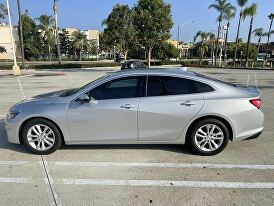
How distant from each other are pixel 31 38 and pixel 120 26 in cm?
3520

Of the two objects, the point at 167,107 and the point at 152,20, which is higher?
the point at 152,20

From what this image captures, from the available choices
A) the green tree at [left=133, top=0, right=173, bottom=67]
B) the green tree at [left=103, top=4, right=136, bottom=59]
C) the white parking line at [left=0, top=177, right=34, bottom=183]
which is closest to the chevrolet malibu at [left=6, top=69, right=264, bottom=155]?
the white parking line at [left=0, top=177, right=34, bottom=183]

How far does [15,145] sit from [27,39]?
225 ft

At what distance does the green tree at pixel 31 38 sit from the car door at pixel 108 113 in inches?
2728

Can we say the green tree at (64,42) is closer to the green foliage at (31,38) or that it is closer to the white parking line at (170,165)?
the green foliage at (31,38)

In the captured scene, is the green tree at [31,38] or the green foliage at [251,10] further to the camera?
the green tree at [31,38]

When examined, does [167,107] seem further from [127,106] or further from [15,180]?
[15,180]

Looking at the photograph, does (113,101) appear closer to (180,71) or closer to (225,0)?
(180,71)

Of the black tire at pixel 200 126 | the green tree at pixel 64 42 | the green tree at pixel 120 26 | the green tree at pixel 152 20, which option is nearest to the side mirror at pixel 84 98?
the black tire at pixel 200 126

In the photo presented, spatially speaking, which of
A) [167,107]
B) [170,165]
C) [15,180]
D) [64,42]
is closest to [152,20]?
[167,107]

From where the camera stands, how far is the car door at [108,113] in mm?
5242

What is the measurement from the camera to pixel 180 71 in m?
5.69

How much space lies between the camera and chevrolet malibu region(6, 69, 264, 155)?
524cm

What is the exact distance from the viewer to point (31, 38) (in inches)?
2739
